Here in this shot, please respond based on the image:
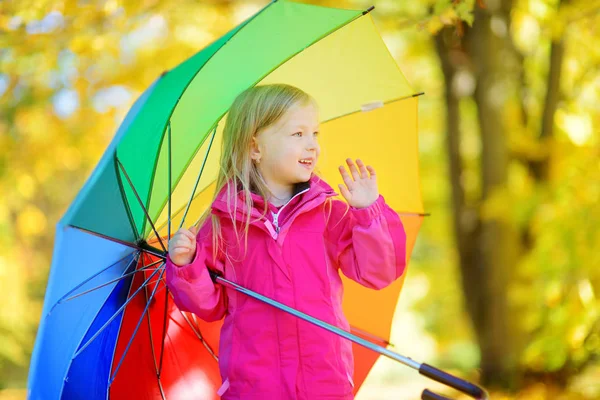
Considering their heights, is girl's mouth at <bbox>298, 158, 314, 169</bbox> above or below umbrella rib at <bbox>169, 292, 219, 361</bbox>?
above

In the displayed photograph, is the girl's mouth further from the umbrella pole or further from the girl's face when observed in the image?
the umbrella pole

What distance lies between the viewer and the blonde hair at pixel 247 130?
2.69 meters

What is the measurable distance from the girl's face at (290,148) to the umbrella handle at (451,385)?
0.78 meters

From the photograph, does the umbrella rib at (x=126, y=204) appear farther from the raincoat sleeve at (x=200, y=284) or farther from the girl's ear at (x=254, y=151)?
the girl's ear at (x=254, y=151)

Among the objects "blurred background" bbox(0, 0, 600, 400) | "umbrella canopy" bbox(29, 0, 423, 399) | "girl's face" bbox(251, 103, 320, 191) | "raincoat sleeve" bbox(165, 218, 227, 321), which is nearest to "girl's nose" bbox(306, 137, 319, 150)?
"girl's face" bbox(251, 103, 320, 191)

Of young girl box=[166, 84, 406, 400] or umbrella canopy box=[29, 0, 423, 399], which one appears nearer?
young girl box=[166, 84, 406, 400]

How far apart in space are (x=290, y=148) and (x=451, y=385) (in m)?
0.97

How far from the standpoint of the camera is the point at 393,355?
2344 mm

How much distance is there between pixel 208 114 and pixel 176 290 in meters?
0.65

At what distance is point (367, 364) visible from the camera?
3.16 m

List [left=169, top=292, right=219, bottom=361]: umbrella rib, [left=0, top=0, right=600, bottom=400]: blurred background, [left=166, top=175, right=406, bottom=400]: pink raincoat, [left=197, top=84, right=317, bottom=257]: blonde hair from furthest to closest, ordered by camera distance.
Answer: [left=0, top=0, right=600, bottom=400]: blurred background < [left=169, top=292, right=219, bottom=361]: umbrella rib < [left=197, top=84, right=317, bottom=257]: blonde hair < [left=166, top=175, right=406, bottom=400]: pink raincoat

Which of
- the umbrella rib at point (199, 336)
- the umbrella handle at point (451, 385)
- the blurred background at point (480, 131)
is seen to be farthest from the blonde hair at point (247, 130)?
the blurred background at point (480, 131)

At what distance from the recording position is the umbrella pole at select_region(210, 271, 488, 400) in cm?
211

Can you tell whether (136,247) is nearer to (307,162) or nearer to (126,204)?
(126,204)
